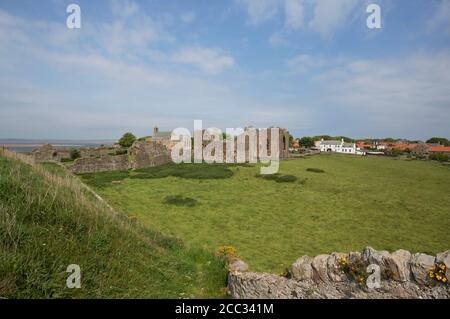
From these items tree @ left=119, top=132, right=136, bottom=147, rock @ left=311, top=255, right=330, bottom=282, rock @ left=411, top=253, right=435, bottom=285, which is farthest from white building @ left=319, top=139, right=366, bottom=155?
rock @ left=411, top=253, right=435, bottom=285

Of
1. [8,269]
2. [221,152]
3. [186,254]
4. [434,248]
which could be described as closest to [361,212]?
[434,248]

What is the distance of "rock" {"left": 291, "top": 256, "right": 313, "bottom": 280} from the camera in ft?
20.4

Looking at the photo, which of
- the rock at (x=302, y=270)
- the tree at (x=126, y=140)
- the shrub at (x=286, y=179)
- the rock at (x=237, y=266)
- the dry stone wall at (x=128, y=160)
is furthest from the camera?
the tree at (x=126, y=140)

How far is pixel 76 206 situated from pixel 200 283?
3906 millimetres

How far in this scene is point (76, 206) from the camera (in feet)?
23.2

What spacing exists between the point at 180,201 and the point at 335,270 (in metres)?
13.2

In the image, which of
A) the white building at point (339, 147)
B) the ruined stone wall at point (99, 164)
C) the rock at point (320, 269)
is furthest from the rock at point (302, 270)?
the white building at point (339, 147)

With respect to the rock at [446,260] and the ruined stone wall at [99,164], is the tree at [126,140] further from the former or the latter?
the rock at [446,260]

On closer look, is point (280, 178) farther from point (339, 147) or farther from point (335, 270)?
point (339, 147)

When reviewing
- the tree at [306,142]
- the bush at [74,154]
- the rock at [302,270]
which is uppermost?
the tree at [306,142]

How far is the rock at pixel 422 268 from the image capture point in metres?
4.92

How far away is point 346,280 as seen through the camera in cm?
566

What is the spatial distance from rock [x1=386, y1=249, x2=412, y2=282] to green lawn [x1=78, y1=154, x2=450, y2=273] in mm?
3945

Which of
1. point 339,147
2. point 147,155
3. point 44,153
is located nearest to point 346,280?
point 147,155
